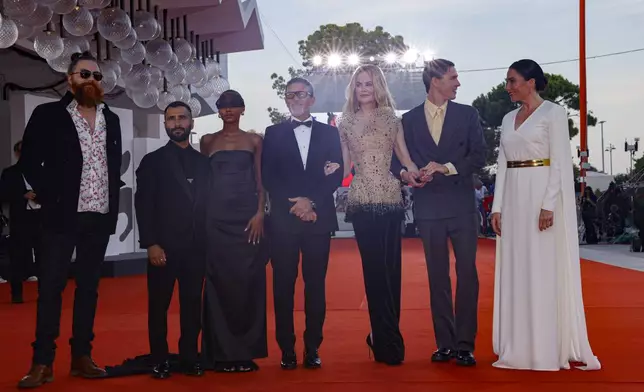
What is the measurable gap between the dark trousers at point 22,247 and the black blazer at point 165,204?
448 centimetres

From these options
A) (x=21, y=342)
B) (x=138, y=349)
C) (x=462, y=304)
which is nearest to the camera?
(x=462, y=304)

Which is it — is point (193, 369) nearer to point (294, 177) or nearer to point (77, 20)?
point (294, 177)

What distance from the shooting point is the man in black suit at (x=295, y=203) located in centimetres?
493

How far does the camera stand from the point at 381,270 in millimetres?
5020

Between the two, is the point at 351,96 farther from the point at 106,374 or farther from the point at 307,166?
the point at 106,374

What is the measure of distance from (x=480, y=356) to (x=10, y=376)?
282 centimetres

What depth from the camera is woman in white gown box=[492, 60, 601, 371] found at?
15.4 feet

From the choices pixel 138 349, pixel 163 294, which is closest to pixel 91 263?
pixel 163 294

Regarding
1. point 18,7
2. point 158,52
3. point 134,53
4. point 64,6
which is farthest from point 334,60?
point 18,7

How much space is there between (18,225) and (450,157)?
5683mm

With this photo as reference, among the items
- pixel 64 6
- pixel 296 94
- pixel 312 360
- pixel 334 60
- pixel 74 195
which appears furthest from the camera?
pixel 334 60

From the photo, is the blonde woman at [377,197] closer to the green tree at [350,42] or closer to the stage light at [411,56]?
the stage light at [411,56]

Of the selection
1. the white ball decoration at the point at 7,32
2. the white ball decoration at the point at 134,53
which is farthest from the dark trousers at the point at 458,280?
the white ball decoration at the point at 134,53

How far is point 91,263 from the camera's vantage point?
4688 mm
